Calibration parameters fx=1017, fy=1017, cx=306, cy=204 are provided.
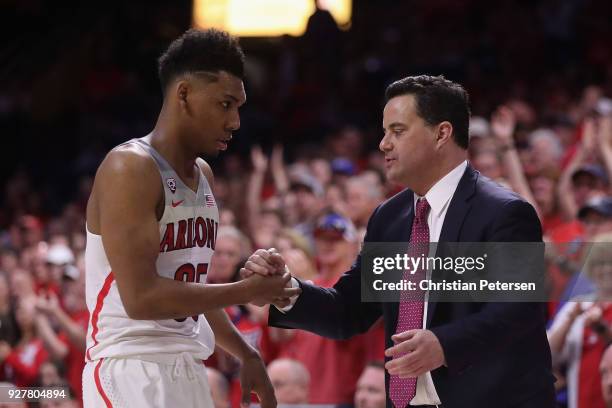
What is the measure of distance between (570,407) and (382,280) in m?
1.45

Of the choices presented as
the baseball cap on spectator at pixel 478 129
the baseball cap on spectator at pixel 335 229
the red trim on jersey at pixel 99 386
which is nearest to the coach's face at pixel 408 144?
the red trim on jersey at pixel 99 386

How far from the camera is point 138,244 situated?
285 cm

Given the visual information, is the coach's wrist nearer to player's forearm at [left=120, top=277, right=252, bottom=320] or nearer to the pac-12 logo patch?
player's forearm at [left=120, top=277, right=252, bottom=320]

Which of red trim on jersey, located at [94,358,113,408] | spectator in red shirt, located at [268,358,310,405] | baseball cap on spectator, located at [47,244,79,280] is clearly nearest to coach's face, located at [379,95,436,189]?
red trim on jersey, located at [94,358,113,408]

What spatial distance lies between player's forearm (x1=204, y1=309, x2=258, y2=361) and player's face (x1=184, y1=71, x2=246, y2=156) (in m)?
0.59

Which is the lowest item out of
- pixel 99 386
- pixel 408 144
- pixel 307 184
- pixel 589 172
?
pixel 99 386

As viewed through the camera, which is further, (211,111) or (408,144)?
(408,144)

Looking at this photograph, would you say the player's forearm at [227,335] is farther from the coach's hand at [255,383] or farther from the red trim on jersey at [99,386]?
the red trim on jersey at [99,386]

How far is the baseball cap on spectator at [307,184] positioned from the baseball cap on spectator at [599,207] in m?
2.35

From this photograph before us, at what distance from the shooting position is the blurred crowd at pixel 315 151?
16.0 ft

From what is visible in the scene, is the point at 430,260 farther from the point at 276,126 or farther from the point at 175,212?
the point at 276,126

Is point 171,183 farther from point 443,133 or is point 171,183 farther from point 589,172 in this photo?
point 589,172

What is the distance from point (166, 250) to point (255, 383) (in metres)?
0.63

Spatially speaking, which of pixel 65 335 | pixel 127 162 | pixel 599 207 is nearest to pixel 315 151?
pixel 65 335
